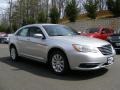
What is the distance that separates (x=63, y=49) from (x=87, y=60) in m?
0.85

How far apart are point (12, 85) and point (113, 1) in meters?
25.5

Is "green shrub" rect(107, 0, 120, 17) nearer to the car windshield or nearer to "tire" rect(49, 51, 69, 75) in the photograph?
the car windshield

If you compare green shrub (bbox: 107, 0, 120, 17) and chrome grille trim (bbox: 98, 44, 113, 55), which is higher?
green shrub (bbox: 107, 0, 120, 17)

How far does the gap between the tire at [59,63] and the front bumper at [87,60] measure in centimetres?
24

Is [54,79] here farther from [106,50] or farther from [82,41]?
[106,50]

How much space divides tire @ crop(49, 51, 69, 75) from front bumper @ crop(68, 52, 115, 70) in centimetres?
24

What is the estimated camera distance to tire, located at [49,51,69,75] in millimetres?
8133

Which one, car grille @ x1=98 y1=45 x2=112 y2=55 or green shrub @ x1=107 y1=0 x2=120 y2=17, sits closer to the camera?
car grille @ x1=98 y1=45 x2=112 y2=55

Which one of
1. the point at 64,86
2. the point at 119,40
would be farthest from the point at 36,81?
the point at 119,40

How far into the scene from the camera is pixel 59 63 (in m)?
8.38

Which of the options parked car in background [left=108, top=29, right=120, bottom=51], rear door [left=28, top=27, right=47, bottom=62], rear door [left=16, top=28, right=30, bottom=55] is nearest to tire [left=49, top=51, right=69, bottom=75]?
rear door [left=28, top=27, right=47, bottom=62]

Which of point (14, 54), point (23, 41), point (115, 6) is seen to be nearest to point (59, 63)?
point (23, 41)

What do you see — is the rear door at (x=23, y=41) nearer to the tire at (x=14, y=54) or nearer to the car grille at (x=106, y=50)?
the tire at (x=14, y=54)

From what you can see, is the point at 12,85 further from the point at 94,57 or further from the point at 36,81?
the point at 94,57
